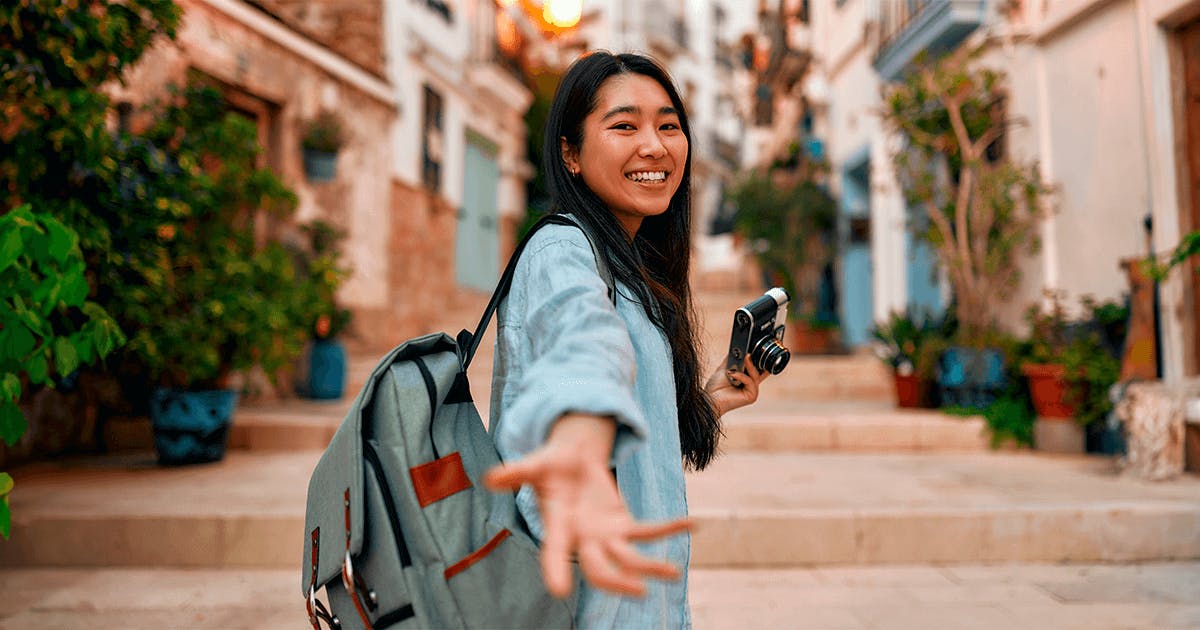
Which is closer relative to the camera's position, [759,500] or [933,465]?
[759,500]

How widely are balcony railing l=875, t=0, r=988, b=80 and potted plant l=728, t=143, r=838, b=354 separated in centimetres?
193

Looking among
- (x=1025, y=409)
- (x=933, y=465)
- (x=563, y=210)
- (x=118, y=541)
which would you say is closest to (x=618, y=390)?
(x=563, y=210)

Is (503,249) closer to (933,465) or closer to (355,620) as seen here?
(933,465)

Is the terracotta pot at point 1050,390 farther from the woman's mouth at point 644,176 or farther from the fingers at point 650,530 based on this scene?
the fingers at point 650,530

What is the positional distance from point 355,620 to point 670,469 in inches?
17.1

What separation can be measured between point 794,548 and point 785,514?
5.4 inches

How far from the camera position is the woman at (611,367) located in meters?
0.59

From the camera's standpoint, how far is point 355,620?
2.91 ft

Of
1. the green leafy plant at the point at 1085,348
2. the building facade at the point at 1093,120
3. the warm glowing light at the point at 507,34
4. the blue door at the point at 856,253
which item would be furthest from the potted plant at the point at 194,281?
the warm glowing light at the point at 507,34

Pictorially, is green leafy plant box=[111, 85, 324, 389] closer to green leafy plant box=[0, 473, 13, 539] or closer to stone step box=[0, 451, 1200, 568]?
stone step box=[0, 451, 1200, 568]

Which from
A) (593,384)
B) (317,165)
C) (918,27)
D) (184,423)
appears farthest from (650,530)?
(918,27)

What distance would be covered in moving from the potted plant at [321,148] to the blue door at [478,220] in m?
3.21

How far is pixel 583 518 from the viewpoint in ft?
1.91

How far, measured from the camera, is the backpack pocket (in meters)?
0.84
